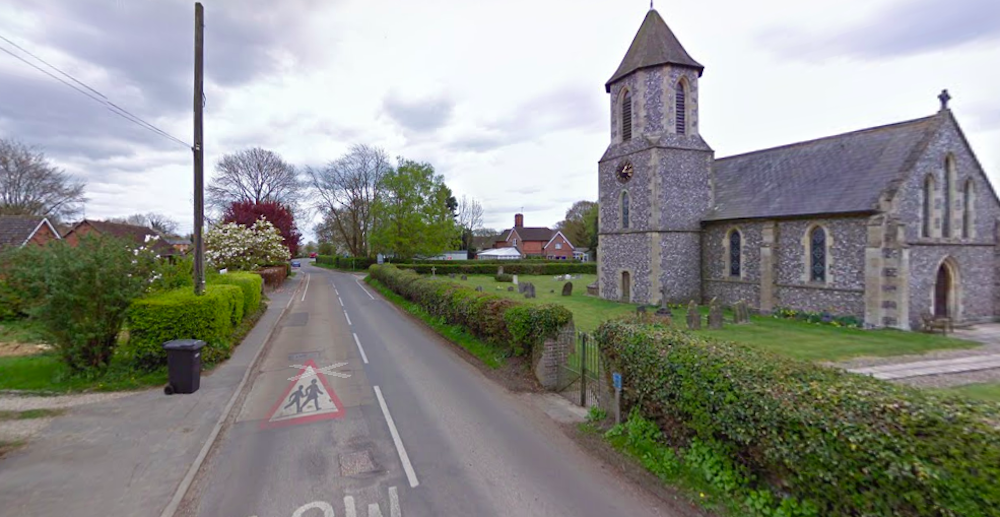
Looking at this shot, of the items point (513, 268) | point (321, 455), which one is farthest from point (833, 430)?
point (513, 268)

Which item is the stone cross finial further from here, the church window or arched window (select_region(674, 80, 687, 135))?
the church window

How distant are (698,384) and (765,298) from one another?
18812 mm

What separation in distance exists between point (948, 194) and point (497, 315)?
21091 mm

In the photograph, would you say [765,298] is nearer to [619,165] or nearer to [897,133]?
[897,133]

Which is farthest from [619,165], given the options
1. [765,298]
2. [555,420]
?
[555,420]

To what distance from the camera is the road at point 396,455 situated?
5.16 m

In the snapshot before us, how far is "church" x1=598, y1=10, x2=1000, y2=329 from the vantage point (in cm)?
1770

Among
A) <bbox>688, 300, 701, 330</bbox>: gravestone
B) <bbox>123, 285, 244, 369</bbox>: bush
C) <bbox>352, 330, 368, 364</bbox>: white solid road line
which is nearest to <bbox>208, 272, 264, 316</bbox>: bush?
<bbox>352, 330, 368, 364</bbox>: white solid road line

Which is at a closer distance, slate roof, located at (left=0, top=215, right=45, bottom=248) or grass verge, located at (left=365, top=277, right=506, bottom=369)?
grass verge, located at (left=365, top=277, right=506, bottom=369)

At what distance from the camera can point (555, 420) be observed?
786 cm

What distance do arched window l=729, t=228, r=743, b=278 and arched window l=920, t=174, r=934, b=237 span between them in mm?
6873

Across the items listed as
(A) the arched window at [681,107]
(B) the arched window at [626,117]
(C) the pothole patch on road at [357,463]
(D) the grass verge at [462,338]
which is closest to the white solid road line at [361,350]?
(D) the grass verge at [462,338]

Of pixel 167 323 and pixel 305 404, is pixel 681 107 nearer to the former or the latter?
pixel 305 404

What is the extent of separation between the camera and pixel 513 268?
51156mm
